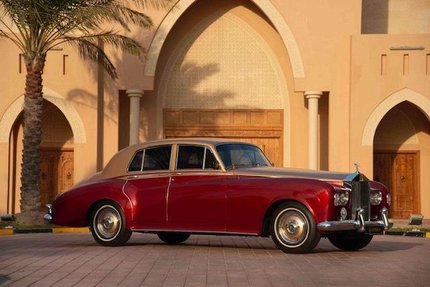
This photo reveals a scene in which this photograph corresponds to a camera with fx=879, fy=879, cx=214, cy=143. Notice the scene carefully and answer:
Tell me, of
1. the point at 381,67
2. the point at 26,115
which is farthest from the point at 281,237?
the point at 381,67

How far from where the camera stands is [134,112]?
28.6 metres

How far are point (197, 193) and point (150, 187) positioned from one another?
89cm

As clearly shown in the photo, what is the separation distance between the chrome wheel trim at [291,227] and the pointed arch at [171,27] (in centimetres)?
1641

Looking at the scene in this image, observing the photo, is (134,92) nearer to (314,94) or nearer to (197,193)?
(314,94)

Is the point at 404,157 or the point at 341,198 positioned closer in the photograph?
the point at 341,198

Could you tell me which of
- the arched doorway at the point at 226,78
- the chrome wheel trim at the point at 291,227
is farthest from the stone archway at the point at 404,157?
the chrome wheel trim at the point at 291,227

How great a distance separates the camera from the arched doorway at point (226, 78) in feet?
99.7

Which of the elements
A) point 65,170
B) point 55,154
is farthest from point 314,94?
point 55,154

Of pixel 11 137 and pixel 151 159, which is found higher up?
pixel 11 137

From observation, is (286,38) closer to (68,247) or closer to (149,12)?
(149,12)

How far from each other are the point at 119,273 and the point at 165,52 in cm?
2093

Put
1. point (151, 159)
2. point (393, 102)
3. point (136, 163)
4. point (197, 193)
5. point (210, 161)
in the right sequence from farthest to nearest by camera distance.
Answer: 1. point (393, 102)
2. point (136, 163)
3. point (151, 159)
4. point (210, 161)
5. point (197, 193)

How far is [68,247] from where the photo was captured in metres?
13.8

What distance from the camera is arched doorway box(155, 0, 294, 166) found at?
99.7 ft
